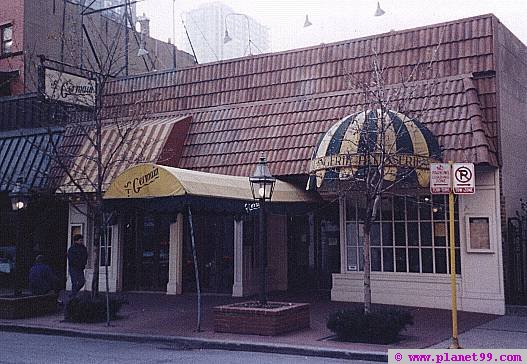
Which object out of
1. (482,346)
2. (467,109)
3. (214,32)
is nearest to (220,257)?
(467,109)

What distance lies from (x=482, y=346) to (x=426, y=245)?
16.6ft

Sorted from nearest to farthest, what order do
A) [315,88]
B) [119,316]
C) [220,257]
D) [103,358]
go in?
[103,358] → [119,316] → [315,88] → [220,257]

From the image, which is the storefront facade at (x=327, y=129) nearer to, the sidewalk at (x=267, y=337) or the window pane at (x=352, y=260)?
the window pane at (x=352, y=260)

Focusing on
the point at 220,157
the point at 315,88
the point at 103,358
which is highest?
the point at 315,88

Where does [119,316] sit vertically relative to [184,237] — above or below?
below

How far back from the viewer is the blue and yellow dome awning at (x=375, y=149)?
43.2 ft

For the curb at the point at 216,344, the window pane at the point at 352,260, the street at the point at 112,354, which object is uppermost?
the window pane at the point at 352,260

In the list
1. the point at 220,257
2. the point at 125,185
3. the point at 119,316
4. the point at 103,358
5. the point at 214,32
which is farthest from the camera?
the point at 214,32

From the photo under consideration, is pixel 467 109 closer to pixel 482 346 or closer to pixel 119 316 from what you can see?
pixel 482 346

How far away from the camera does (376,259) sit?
16000mm

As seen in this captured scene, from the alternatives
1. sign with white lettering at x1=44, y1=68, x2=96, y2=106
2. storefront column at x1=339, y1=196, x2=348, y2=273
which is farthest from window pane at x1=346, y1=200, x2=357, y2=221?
sign with white lettering at x1=44, y1=68, x2=96, y2=106

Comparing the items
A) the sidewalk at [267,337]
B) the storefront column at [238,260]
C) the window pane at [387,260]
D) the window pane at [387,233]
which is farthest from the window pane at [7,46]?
the window pane at [387,260]

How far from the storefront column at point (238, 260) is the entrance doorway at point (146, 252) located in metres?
2.43

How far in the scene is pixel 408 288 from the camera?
50.0 feet
